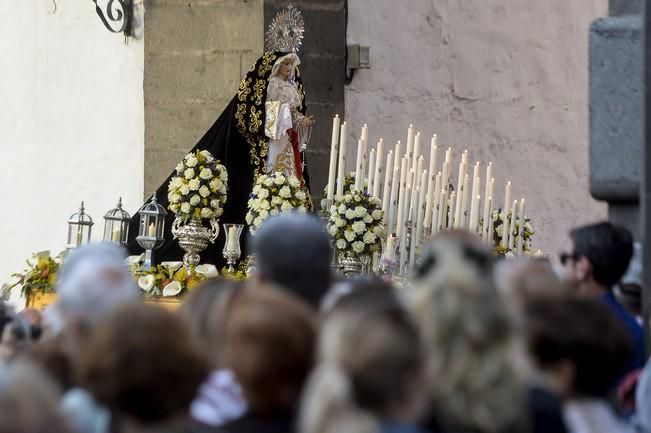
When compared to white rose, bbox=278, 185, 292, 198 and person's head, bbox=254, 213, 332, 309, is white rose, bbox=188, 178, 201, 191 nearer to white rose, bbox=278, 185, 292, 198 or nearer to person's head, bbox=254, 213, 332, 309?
white rose, bbox=278, 185, 292, 198

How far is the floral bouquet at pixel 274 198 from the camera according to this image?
825 cm

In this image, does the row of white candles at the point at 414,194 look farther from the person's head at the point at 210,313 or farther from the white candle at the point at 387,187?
the person's head at the point at 210,313

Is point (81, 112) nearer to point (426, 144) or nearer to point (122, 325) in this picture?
point (426, 144)

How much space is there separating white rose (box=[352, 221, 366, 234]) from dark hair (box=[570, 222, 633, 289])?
346 cm

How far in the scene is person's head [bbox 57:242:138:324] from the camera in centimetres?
340

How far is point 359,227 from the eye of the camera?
25.9 ft

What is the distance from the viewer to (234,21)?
10.1 meters

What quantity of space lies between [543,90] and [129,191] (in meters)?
3.17

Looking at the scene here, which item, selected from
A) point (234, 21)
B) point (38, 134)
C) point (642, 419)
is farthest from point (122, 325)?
point (38, 134)

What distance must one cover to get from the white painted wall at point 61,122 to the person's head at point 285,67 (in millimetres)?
1742

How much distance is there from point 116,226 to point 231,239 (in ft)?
2.17

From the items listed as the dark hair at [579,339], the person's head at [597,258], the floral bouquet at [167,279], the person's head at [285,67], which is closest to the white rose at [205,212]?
the floral bouquet at [167,279]

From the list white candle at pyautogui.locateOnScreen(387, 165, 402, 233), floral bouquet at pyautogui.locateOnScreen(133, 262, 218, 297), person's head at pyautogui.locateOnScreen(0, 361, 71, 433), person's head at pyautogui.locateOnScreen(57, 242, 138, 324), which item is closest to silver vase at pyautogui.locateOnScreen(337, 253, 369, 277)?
white candle at pyautogui.locateOnScreen(387, 165, 402, 233)

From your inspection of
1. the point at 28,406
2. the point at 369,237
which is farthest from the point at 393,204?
the point at 28,406
